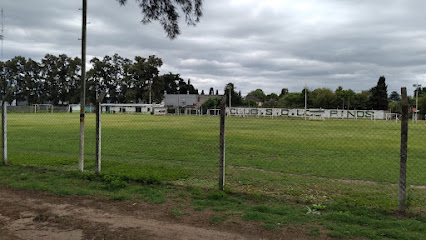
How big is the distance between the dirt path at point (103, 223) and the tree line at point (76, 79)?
90.3 m

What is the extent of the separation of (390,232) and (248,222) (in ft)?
6.12

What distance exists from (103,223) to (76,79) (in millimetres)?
105827

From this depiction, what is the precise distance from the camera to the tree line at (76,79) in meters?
95.7

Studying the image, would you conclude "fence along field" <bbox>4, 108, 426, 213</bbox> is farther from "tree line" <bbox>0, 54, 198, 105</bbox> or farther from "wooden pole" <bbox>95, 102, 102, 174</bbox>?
"tree line" <bbox>0, 54, 198, 105</bbox>

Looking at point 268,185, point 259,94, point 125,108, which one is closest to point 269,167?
point 268,185

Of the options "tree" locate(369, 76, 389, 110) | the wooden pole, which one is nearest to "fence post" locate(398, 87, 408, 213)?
the wooden pole

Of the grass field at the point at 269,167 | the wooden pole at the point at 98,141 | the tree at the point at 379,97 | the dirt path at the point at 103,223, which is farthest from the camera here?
the tree at the point at 379,97

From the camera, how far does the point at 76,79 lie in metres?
102

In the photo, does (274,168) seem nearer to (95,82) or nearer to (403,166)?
(403,166)

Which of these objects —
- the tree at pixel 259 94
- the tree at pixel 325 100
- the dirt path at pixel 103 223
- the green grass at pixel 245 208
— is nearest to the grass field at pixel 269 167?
the green grass at pixel 245 208

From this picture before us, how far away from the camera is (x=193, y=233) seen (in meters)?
4.45

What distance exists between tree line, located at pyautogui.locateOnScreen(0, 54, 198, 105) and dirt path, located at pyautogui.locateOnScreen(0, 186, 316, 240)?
90268 millimetres

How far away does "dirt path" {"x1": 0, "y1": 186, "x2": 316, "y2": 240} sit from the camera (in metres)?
4.38

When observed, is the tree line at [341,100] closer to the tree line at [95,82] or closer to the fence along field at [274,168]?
the tree line at [95,82]
